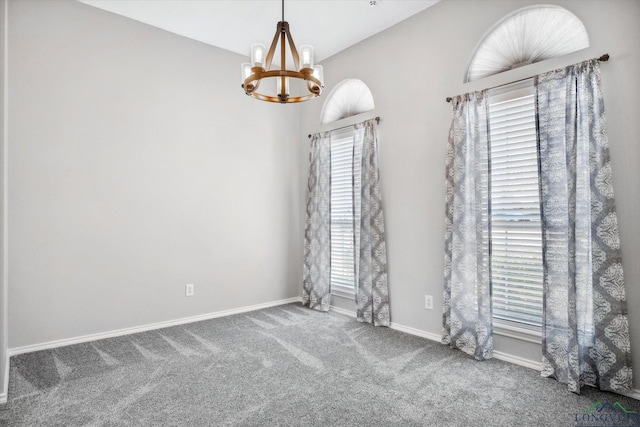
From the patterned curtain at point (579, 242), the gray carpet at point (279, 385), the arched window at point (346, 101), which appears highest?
the arched window at point (346, 101)

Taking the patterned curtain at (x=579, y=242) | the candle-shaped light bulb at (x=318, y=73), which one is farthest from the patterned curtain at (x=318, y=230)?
the patterned curtain at (x=579, y=242)

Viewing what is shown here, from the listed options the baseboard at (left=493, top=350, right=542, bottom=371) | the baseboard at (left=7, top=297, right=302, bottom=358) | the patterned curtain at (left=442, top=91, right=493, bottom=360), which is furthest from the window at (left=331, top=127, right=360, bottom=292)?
the baseboard at (left=493, top=350, right=542, bottom=371)

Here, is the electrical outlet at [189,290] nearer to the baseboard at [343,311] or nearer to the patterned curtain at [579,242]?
the baseboard at [343,311]

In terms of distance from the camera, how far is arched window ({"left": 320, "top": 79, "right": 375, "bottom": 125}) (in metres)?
4.07

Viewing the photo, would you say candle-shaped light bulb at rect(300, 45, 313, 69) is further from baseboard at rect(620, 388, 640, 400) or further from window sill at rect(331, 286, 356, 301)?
baseboard at rect(620, 388, 640, 400)

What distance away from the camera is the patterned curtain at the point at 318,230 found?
4.32 meters

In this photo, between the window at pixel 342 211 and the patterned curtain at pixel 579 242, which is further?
the window at pixel 342 211

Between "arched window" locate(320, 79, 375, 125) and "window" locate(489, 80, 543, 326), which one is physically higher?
"arched window" locate(320, 79, 375, 125)

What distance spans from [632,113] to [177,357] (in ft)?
12.1

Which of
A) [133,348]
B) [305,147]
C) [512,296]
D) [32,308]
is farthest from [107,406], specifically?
[305,147]

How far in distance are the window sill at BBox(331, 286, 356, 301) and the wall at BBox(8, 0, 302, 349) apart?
74 centimetres

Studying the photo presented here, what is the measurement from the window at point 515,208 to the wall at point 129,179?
104 inches

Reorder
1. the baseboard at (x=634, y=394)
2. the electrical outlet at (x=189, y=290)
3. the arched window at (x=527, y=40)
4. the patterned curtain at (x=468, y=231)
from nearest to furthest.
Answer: the baseboard at (x=634, y=394), the arched window at (x=527, y=40), the patterned curtain at (x=468, y=231), the electrical outlet at (x=189, y=290)

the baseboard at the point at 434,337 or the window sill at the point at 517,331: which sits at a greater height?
the window sill at the point at 517,331
